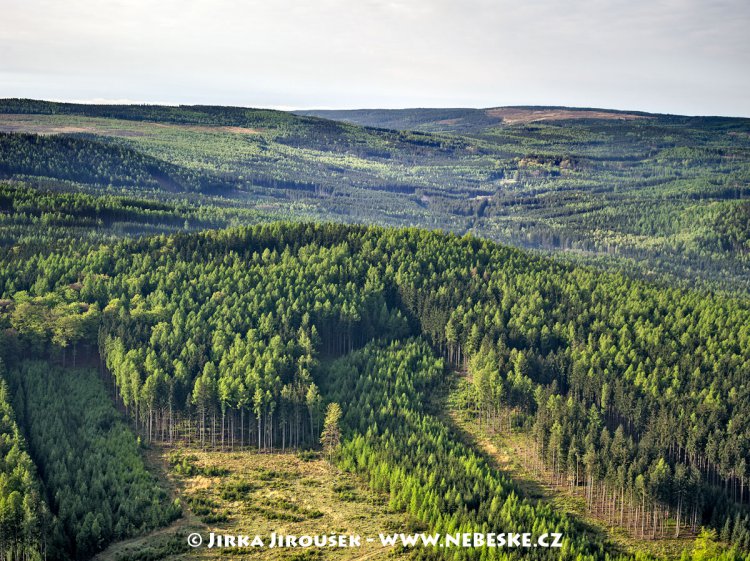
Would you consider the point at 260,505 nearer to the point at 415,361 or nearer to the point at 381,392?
the point at 381,392

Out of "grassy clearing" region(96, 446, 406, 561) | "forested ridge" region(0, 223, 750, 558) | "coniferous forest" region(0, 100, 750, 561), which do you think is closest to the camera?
"grassy clearing" region(96, 446, 406, 561)

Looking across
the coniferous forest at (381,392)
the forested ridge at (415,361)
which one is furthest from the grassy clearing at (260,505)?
the forested ridge at (415,361)

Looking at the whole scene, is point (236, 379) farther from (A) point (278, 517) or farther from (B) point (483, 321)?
(B) point (483, 321)

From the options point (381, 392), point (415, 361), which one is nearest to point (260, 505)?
point (381, 392)

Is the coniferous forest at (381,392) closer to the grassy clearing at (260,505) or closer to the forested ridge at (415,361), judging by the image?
the forested ridge at (415,361)

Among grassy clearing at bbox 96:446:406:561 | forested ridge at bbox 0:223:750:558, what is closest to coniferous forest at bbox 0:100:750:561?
forested ridge at bbox 0:223:750:558

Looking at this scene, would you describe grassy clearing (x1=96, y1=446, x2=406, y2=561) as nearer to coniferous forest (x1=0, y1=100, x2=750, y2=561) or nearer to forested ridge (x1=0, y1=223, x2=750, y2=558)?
coniferous forest (x1=0, y1=100, x2=750, y2=561)

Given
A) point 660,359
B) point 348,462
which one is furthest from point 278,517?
point 660,359
